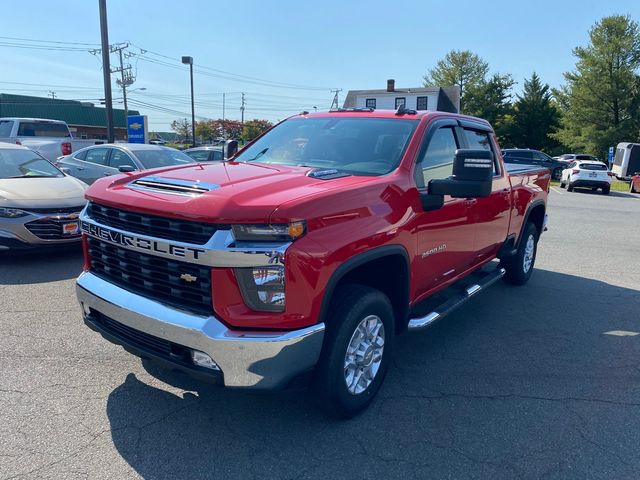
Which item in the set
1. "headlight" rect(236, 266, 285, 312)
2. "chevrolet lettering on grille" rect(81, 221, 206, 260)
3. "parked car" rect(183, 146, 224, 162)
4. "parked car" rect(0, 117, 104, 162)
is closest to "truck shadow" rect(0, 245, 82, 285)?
"chevrolet lettering on grille" rect(81, 221, 206, 260)

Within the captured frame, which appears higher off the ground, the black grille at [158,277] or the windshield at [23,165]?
the windshield at [23,165]

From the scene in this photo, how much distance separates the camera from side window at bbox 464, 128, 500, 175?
4.70m

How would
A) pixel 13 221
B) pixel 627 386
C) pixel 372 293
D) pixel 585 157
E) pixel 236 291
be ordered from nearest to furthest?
pixel 236 291 → pixel 372 293 → pixel 627 386 → pixel 13 221 → pixel 585 157

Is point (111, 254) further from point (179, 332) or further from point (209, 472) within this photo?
point (209, 472)

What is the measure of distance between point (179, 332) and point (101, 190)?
121 centimetres

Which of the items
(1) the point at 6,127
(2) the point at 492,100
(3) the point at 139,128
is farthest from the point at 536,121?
(1) the point at 6,127

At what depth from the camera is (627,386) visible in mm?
3777

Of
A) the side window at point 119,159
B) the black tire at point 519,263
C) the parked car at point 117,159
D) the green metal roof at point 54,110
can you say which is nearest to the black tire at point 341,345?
the black tire at point 519,263

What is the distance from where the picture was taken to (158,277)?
2.87m

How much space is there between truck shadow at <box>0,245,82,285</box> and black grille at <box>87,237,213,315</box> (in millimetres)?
3247

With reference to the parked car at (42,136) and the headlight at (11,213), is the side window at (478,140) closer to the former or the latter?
the headlight at (11,213)

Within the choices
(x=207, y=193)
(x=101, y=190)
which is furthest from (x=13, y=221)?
(x=207, y=193)

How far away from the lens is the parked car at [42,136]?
14.7 m

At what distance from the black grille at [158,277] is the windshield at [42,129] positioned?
1624 centimetres
